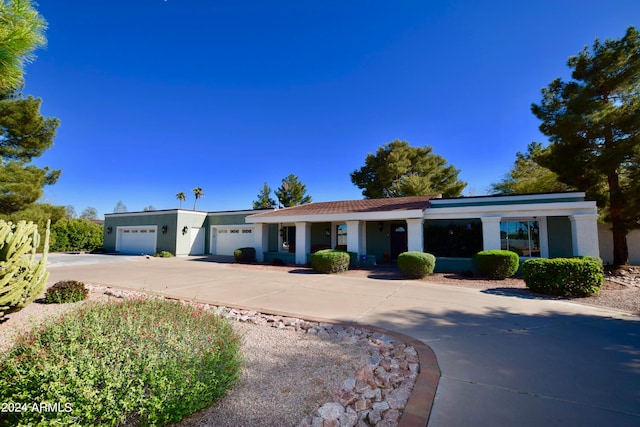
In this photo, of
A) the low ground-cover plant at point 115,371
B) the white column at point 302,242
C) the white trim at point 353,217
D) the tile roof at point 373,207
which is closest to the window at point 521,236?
the tile roof at point 373,207

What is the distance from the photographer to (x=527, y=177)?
25234 millimetres

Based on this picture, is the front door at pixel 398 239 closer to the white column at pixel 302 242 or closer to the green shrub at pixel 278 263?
the white column at pixel 302 242

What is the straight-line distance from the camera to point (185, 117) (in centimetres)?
1452

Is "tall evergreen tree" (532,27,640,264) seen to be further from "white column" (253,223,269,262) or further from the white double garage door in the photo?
the white double garage door

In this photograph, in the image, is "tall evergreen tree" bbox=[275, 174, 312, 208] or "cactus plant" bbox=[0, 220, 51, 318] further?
"tall evergreen tree" bbox=[275, 174, 312, 208]

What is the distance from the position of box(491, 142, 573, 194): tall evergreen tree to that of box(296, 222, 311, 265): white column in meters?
17.9

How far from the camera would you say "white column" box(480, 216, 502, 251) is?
13.0m

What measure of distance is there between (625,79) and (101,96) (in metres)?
23.7

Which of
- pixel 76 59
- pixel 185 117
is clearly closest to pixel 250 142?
pixel 185 117

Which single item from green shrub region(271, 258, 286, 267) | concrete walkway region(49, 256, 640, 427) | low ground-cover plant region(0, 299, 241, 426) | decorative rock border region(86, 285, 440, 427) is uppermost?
low ground-cover plant region(0, 299, 241, 426)

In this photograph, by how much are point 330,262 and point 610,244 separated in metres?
15.6

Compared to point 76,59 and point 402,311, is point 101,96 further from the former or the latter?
point 402,311

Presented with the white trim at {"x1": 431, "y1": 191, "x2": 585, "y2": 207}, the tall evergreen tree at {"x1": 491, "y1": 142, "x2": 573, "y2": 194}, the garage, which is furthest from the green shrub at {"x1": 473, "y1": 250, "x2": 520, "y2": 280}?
the garage

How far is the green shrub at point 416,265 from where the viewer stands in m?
11.3
